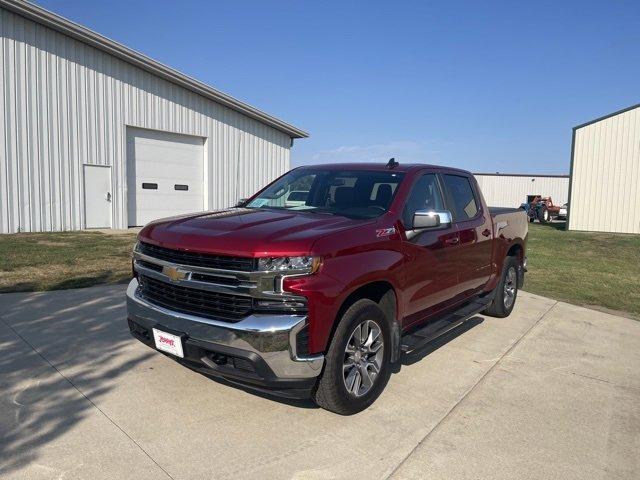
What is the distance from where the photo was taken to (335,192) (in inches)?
187

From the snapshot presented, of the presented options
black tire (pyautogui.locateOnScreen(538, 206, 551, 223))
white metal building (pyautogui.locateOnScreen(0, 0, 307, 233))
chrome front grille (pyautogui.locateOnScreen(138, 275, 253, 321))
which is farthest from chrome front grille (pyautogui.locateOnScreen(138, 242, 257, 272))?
black tire (pyautogui.locateOnScreen(538, 206, 551, 223))

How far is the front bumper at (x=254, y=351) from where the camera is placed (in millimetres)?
3100

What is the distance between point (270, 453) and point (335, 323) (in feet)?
3.03

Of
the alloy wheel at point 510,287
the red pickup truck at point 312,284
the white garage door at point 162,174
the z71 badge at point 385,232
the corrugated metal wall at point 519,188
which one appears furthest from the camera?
the corrugated metal wall at point 519,188

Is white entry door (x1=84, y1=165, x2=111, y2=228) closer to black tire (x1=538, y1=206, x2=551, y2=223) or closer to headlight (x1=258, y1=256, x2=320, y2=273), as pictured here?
headlight (x1=258, y1=256, x2=320, y2=273)

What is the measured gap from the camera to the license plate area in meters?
3.39

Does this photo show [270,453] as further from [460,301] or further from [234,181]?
[234,181]

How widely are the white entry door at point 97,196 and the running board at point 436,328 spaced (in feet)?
42.1

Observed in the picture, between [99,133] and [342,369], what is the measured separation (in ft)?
45.9

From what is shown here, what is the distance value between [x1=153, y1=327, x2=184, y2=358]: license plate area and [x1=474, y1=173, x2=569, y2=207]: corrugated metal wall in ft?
165

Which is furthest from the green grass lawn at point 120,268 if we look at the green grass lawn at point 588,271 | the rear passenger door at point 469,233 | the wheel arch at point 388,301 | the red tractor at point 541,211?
the red tractor at point 541,211

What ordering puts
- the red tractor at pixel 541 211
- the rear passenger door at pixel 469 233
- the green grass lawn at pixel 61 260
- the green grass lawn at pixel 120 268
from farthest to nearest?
the red tractor at pixel 541 211, the green grass lawn at pixel 120 268, the green grass lawn at pixel 61 260, the rear passenger door at pixel 469 233

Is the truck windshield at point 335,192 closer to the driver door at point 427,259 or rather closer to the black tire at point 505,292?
the driver door at point 427,259

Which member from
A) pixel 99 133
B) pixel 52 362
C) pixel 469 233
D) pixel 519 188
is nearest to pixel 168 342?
pixel 52 362
